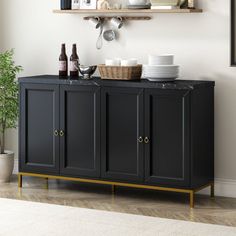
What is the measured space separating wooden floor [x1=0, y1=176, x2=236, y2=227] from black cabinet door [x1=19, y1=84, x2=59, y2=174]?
22cm

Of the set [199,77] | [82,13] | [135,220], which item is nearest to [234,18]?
[199,77]

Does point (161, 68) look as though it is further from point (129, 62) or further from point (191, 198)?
point (191, 198)

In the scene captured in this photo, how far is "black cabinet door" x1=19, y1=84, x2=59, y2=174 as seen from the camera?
6.04 m

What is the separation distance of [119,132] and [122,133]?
0.09 feet

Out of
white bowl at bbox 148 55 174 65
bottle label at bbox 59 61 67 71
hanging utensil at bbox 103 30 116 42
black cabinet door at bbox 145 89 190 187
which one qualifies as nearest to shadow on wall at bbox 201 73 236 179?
white bowl at bbox 148 55 174 65

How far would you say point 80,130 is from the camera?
593 cm

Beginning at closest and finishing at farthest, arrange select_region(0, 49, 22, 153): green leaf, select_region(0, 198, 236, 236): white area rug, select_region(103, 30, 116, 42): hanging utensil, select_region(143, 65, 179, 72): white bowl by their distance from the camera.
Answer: select_region(0, 198, 236, 236): white area rug → select_region(143, 65, 179, 72): white bowl → select_region(103, 30, 116, 42): hanging utensil → select_region(0, 49, 22, 153): green leaf

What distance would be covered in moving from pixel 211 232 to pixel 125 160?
1.16m

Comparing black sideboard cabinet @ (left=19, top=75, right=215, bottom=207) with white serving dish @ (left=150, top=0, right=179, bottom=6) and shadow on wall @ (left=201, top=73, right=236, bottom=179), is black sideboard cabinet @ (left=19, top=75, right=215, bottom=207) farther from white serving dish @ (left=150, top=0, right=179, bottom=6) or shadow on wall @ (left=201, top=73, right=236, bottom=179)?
white serving dish @ (left=150, top=0, right=179, bottom=6)

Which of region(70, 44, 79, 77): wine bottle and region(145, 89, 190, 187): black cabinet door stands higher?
region(70, 44, 79, 77): wine bottle

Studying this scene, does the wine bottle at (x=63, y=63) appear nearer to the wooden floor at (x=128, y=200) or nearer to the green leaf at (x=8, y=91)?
the green leaf at (x=8, y=91)

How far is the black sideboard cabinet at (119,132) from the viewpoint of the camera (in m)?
5.55

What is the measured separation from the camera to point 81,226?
4.97 metres

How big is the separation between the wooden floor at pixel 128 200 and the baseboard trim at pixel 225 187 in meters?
0.07
